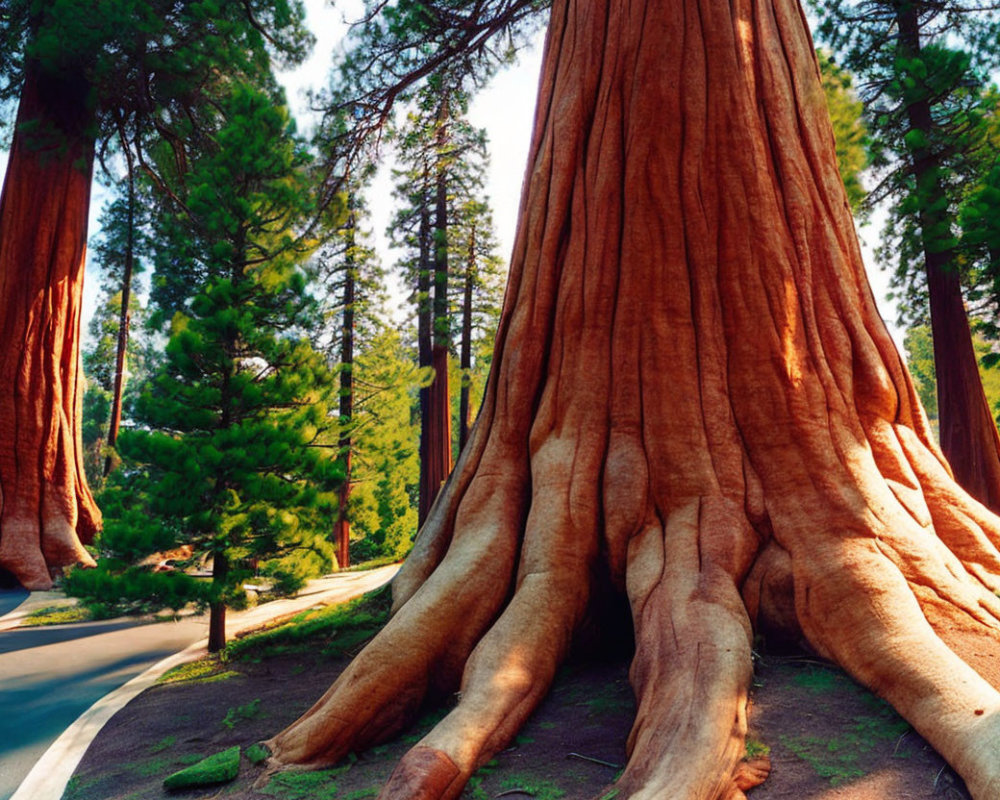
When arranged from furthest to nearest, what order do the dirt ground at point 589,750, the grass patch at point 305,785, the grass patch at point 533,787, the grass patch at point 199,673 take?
the grass patch at point 199,673 < the grass patch at point 305,785 < the grass patch at point 533,787 < the dirt ground at point 589,750

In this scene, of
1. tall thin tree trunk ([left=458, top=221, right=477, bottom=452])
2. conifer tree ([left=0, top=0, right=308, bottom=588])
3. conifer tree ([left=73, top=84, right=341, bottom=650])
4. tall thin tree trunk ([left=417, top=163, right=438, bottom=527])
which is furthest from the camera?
tall thin tree trunk ([left=458, top=221, right=477, bottom=452])

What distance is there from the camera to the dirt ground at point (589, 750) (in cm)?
258

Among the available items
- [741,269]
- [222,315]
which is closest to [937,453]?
[741,269]

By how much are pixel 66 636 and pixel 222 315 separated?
5.66 m

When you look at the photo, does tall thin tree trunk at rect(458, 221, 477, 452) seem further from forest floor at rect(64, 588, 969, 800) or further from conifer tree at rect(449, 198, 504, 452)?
forest floor at rect(64, 588, 969, 800)

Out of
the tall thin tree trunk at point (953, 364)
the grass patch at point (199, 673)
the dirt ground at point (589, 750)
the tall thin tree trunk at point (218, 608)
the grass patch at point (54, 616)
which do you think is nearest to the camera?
the dirt ground at point (589, 750)

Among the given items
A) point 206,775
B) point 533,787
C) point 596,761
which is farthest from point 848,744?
point 206,775

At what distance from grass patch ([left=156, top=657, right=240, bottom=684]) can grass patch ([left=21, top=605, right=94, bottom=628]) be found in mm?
3778

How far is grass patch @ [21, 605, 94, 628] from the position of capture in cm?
991

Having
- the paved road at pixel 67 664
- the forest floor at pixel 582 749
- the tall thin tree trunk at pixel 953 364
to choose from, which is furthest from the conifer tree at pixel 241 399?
the tall thin tree trunk at pixel 953 364

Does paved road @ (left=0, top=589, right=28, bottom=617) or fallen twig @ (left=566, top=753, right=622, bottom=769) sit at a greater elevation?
fallen twig @ (left=566, top=753, right=622, bottom=769)

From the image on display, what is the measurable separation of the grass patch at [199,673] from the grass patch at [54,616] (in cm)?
378

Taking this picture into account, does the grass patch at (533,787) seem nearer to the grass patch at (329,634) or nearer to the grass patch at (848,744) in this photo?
the grass patch at (848,744)

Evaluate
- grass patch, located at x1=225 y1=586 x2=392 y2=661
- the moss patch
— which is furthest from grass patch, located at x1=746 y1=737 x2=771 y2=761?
grass patch, located at x1=225 y1=586 x2=392 y2=661
